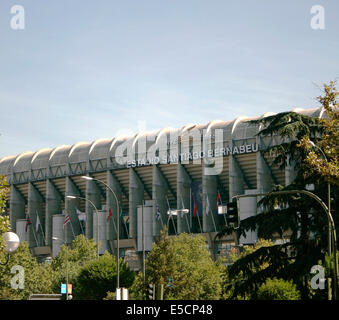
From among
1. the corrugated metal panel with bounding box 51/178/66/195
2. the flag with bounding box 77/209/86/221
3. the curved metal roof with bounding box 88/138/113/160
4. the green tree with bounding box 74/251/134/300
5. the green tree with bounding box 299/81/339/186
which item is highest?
the curved metal roof with bounding box 88/138/113/160

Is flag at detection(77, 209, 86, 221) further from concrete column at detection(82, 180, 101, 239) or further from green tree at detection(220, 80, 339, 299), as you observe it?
green tree at detection(220, 80, 339, 299)

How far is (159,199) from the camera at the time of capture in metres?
107

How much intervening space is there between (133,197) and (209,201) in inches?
544

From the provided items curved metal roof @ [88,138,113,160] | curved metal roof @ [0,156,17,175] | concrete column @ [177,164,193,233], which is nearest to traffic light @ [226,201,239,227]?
concrete column @ [177,164,193,233]

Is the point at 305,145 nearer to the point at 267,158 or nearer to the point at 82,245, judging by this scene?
the point at 82,245

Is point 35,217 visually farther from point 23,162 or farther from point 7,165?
point 7,165

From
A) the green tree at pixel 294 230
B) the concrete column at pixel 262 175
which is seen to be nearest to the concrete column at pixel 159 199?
the concrete column at pixel 262 175

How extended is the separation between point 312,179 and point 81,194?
82998 mm

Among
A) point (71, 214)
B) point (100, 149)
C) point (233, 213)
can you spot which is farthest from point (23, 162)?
point (233, 213)

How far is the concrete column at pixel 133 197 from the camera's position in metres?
109

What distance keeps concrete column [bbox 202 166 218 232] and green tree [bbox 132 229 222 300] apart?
107 ft

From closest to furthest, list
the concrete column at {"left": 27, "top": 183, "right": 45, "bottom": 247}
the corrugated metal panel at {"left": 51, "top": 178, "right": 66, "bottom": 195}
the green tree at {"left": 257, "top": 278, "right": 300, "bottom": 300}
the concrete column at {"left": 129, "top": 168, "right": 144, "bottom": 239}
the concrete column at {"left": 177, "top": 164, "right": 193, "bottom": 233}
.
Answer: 1. the green tree at {"left": 257, "top": 278, "right": 300, "bottom": 300}
2. the concrete column at {"left": 177, "top": 164, "right": 193, "bottom": 233}
3. the concrete column at {"left": 129, "top": 168, "right": 144, "bottom": 239}
4. the corrugated metal panel at {"left": 51, "top": 178, "right": 66, "bottom": 195}
5. the concrete column at {"left": 27, "top": 183, "right": 45, "bottom": 247}

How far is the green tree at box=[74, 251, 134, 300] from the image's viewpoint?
2484 inches

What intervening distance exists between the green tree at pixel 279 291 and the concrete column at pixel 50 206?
86006 millimetres
